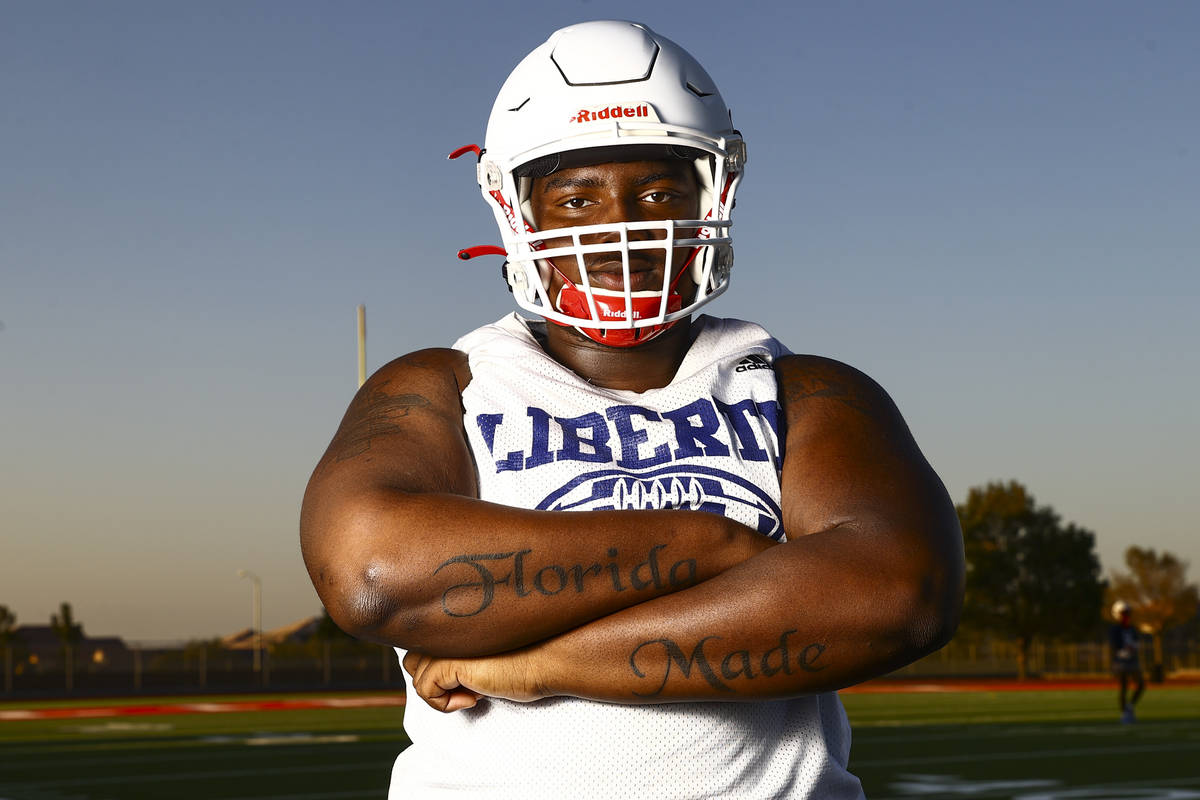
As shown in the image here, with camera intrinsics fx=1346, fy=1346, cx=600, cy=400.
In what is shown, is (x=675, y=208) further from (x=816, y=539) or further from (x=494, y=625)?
(x=494, y=625)

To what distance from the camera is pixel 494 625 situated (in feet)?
5.88

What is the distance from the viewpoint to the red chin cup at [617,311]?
209 centimetres

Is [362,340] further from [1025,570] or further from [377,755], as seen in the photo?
[1025,570]

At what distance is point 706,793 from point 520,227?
955 millimetres

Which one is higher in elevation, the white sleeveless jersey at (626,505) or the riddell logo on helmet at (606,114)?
the riddell logo on helmet at (606,114)

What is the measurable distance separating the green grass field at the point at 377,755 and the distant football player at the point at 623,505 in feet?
23.7

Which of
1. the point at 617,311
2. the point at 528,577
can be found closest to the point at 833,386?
the point at 617,311

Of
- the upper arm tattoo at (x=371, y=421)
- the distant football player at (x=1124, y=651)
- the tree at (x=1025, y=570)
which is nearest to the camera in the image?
the upper arm tattoo at (x=371, y=421)

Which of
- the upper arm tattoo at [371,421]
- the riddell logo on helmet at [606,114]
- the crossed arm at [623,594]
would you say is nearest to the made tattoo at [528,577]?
the crossed arm at [623,594]

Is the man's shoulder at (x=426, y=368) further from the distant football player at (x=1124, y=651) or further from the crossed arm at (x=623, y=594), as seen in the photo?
the distant football player at (x=1124, y=651)

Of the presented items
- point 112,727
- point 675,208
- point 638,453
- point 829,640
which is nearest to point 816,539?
point 829,640

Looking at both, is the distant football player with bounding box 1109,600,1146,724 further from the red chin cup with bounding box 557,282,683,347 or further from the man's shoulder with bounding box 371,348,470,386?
the man's shoulder with bounding box 371,348,470,386

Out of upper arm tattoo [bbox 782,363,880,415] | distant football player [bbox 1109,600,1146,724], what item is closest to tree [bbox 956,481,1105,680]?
distant football player [bbox 1109,600,1146,724]

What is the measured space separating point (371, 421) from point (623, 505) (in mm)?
408
